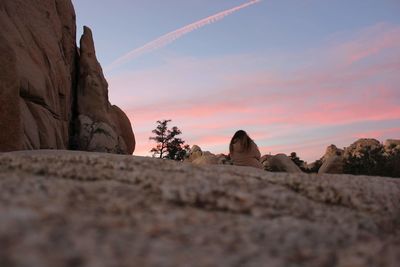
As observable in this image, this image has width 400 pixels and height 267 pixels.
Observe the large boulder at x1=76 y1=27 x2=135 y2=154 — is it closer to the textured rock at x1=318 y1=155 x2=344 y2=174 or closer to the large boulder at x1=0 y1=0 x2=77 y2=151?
the large boulder at x1=0 y1=0 x2=77 y2=151

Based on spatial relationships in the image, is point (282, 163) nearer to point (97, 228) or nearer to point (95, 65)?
point (95, 65)

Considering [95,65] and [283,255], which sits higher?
[95,65]

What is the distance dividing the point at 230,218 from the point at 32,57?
59.4 ft

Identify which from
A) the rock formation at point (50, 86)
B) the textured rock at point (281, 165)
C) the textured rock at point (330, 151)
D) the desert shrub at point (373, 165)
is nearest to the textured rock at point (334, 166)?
the desert shrub at point (373, 165)

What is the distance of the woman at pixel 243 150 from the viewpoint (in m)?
23.6

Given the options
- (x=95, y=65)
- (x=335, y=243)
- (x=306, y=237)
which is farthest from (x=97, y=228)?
(x=95, y=65)

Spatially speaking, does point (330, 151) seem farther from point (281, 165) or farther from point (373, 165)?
point (373, 165)

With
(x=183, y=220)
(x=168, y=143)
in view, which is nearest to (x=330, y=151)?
(x=168, y=143)

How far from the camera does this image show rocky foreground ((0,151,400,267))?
1938 millimetres

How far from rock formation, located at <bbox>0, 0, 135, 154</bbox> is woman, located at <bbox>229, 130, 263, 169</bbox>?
7.58 m

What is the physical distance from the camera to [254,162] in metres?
23.7

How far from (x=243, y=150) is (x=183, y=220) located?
21.5 metres

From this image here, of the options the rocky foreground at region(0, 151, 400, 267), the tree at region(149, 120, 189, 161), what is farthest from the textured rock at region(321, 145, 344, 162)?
the rocky foreground at region(0, 151, 400, 267)

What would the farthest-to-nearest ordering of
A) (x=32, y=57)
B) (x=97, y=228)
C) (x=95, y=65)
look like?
(x=95, y=65), (x=32, y=57), (x=97, y=228)
